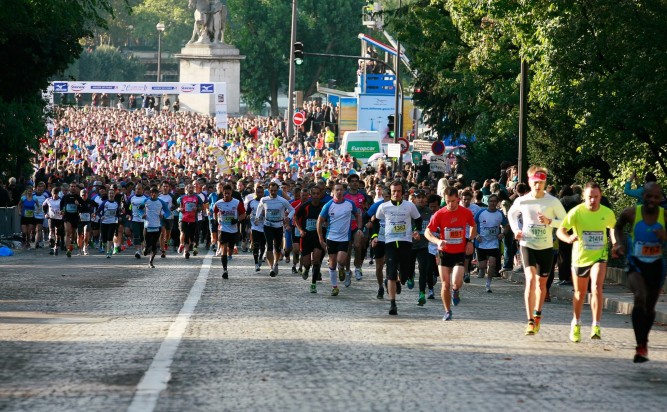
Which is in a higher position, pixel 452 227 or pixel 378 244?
pixel 452 227

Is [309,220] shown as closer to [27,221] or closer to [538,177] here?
[538,177]

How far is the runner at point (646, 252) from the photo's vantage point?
13047 mm

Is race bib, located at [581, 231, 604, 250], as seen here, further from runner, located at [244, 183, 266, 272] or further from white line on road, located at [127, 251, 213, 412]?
runner, located at [244, 183, 266, 272]

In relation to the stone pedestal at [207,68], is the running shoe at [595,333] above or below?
below

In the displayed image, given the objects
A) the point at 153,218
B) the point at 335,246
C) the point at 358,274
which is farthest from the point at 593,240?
the point at 153,218

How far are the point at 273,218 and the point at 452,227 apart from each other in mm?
8649

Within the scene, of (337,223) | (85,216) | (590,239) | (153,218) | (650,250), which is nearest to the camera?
(650,250)

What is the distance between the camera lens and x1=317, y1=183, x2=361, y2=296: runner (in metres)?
21.5

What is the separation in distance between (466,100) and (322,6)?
72.7 metres

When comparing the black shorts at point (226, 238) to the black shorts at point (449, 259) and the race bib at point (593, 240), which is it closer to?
the black shorts at point (449, 259)

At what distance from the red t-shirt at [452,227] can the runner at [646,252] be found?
3996 millimetres

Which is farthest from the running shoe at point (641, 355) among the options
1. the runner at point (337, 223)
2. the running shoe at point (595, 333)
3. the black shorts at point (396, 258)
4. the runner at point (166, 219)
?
the runner at point (166, 219)

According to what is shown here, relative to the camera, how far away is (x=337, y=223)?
21.5 metres

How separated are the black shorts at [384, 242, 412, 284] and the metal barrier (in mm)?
19925
